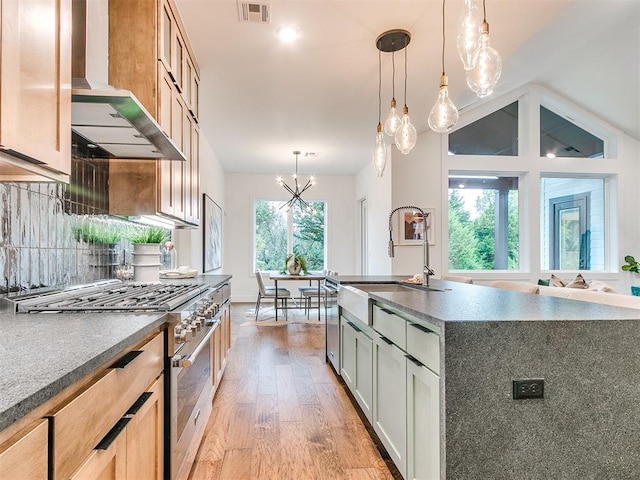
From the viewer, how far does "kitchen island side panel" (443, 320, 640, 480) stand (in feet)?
4.42

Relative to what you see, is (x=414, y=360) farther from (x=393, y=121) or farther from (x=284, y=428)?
(x=393, y=121)

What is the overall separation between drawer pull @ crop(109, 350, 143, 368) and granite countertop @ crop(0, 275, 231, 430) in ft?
0.13

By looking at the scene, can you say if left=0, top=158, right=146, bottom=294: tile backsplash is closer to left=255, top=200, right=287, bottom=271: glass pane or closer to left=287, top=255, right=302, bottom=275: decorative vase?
left=287, top=255, right=302, bottom=275: decorative vase

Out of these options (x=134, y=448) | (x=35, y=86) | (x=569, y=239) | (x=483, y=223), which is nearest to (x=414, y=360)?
(x=134, y=448)

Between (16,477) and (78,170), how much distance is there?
1.87 m

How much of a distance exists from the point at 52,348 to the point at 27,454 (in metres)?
0.33

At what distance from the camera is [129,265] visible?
281cm

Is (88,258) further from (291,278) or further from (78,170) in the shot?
(291,278)

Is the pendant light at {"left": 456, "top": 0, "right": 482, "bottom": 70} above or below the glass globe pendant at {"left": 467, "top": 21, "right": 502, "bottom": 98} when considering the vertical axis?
above

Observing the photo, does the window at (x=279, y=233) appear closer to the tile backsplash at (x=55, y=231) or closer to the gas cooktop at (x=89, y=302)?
the tile backsplash at (x=55, y=231)

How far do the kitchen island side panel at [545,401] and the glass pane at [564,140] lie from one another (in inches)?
233

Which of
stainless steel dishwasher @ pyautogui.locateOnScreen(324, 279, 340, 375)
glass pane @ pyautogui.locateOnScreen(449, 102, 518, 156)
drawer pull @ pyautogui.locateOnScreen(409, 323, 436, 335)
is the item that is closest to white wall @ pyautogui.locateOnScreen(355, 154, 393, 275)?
Result: glass pane @ pyautogui.locateOnScreen(449, 102, 518, 156)

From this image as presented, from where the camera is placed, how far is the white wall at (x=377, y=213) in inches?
241

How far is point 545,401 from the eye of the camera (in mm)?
1377
